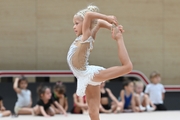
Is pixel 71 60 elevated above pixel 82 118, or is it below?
above

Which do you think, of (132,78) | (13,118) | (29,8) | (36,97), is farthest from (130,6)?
(13,118)

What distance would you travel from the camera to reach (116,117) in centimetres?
869

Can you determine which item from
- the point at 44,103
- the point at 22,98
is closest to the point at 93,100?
the point at 44,103

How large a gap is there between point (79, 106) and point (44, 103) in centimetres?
88

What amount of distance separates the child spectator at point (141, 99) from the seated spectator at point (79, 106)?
4.45ft

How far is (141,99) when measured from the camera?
10148 mm

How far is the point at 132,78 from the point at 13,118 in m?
3.65

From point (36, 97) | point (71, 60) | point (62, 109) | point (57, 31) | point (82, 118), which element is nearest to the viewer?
point (71, 60)

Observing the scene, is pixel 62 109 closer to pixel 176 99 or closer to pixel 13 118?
pixel 13 118

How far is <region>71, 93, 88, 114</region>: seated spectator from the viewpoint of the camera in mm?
9375

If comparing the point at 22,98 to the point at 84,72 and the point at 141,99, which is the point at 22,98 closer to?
the point at 141,99

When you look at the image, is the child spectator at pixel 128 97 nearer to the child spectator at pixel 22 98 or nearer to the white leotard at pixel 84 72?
the child spectator at pixel 22 98

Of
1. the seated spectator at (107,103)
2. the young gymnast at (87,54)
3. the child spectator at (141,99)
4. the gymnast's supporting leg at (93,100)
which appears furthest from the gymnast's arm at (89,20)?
the child spectator at (141,99)

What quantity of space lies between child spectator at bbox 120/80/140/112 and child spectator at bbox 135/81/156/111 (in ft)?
0.45
